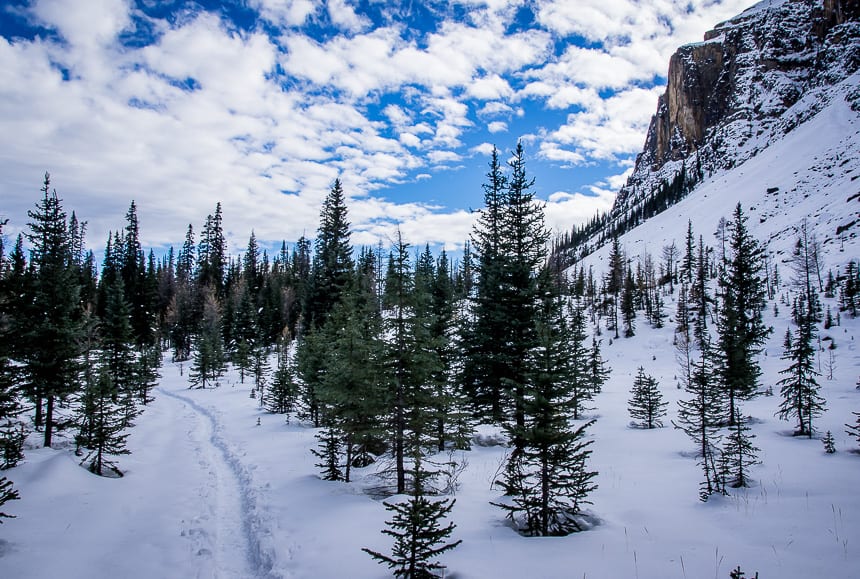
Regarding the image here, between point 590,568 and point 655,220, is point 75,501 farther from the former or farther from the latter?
point 655,220

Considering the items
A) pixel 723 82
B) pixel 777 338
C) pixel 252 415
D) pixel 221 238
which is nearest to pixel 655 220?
pixel 723 82

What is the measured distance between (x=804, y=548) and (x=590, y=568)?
435 centimetres

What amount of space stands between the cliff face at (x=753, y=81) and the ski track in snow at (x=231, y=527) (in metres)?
168

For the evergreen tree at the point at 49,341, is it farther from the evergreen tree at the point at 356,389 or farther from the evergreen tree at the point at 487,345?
the evergreen tree at the point at 487,345

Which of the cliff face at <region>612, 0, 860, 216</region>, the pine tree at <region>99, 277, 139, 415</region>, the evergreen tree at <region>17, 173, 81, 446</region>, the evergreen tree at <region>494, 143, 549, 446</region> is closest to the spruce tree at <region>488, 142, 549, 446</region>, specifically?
the evergreen tree at <region>494, 143, 549, 446</region>

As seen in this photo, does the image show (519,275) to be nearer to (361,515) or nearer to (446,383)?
(446,383)

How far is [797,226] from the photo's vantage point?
248 feet

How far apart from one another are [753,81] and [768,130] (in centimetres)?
3506

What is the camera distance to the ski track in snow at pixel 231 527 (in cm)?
786

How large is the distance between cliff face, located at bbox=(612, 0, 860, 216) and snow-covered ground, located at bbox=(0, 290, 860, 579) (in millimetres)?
156813

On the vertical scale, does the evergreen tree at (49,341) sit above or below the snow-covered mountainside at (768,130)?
below

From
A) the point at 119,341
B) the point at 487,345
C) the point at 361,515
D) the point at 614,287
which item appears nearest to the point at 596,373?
the point at 487,345

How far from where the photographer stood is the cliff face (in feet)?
453

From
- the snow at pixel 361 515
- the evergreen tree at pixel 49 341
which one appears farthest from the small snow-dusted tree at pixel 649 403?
the evergreen tree at pixel 49 341
